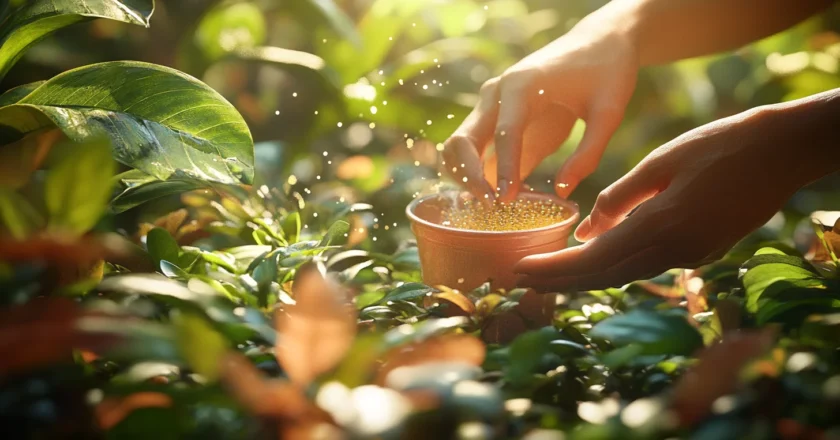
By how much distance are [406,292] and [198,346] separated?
384mm

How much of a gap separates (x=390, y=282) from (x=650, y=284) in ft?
1.34

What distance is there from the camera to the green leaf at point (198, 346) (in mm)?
448

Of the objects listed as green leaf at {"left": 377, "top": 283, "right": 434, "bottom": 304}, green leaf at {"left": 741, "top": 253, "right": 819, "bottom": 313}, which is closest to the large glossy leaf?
green leaf at {"left": 377, "top": 283, "right": 434, "bottom": 304}

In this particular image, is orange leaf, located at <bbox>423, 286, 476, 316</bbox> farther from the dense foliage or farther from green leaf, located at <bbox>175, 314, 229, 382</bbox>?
Result: green leaf, located at <bbox>175, 314, 229, 382</bbox>

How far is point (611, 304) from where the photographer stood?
104 centimetres

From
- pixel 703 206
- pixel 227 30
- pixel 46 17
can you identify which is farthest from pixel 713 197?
pixel 227 30

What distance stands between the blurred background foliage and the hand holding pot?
1.45ft

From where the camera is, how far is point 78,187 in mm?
529

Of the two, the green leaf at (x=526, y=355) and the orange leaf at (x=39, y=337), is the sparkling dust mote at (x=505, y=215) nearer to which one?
the green leaf at (x=526, y=355)

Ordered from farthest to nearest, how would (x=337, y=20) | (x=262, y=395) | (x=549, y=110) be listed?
1. (x=337, y=20)
2. (x=549, y=110)
3. (x=262, y=395)

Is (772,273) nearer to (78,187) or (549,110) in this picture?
(549,110)

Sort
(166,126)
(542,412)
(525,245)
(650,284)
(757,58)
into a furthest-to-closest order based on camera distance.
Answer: (757,58), (650,284), (525,245), (166,126), (542,412)

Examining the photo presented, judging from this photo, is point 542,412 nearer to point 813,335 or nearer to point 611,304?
point 813,335

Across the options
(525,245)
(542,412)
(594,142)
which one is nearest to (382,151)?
(594,142)
